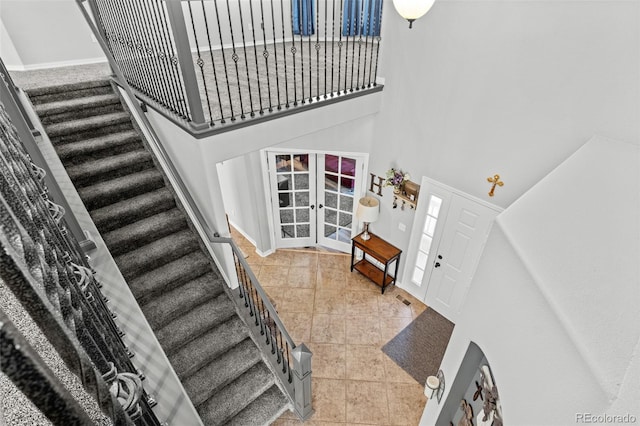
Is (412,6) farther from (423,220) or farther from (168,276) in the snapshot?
(168,276)

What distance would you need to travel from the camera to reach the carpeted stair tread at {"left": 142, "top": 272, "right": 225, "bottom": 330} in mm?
3188

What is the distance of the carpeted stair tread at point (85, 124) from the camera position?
3424 mm

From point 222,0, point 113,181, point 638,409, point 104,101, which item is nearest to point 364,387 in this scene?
point 638,409

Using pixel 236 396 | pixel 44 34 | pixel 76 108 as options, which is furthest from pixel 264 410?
pixel 44 34

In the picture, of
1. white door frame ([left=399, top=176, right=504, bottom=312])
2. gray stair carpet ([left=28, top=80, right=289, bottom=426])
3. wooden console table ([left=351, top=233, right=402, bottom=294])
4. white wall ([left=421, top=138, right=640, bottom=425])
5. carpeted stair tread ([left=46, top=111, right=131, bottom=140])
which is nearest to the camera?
white wall ([left=421, top=138, right=640, bottom=425])

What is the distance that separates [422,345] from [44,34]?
22.0 feet

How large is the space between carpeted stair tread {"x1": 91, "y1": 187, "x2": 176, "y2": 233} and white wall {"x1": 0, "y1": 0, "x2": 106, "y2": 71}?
3.05 metres

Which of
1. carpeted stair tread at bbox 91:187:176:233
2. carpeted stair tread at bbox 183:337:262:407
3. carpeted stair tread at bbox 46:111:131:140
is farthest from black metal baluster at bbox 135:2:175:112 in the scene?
carpeted stair tread at bbox 183:337:262:407

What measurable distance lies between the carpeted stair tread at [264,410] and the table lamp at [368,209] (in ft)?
8.23

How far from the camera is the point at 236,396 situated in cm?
327

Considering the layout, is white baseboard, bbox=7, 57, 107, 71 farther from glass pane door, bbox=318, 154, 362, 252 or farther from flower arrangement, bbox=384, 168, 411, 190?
flower arrangement, bbox=384, 168, 411, 190

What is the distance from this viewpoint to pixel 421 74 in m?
3.88

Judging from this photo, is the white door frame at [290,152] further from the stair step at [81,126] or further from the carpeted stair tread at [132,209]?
the stair step at [81,126]

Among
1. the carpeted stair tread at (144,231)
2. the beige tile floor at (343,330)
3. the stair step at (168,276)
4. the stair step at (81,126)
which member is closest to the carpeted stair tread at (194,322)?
the stair step at (168,276)
